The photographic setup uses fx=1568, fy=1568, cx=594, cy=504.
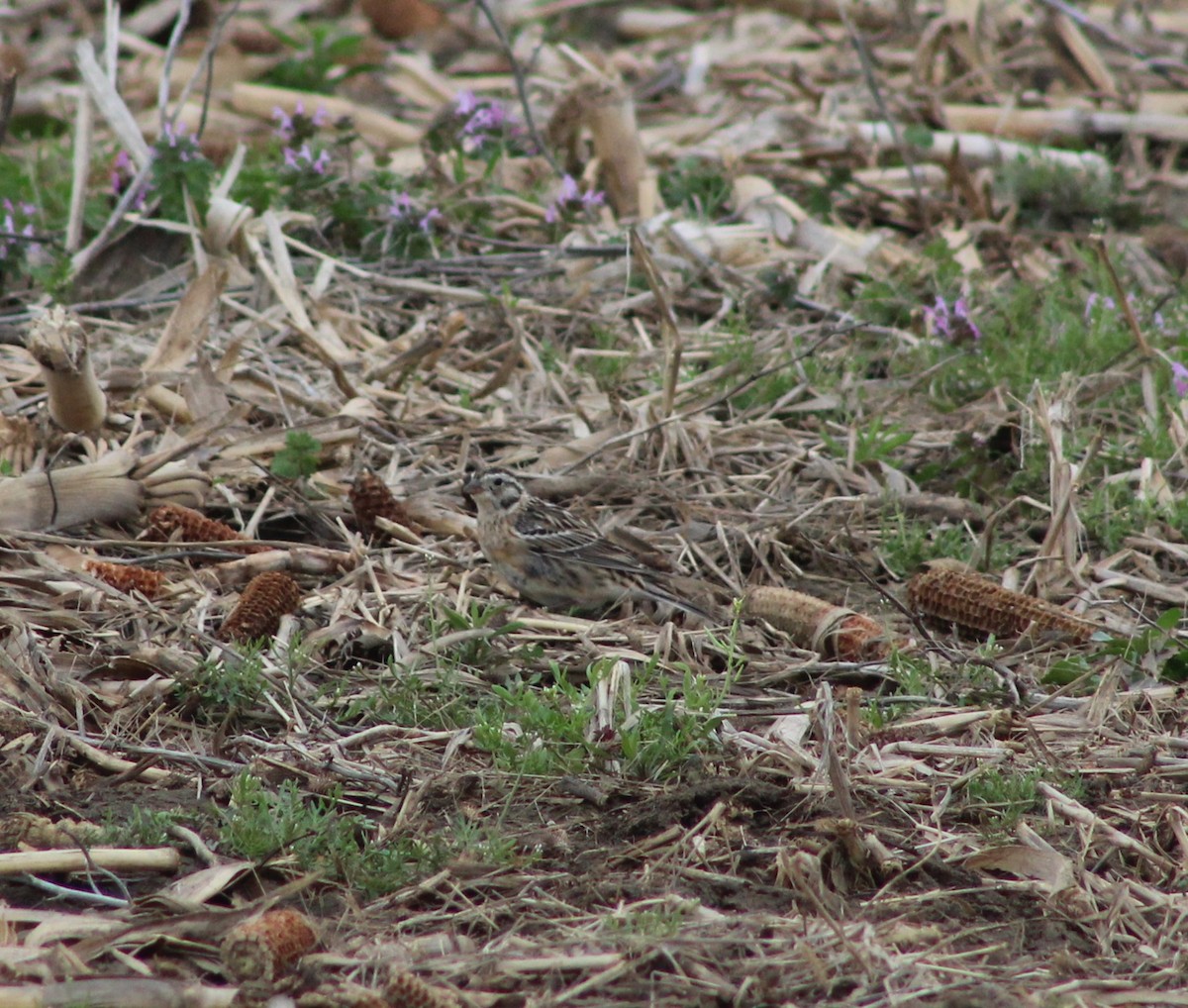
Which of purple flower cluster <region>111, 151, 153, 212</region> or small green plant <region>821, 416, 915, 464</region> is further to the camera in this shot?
purple flower cluster <region>111, 151, 153, 212</region>

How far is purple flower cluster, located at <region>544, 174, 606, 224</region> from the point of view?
8.44 metres

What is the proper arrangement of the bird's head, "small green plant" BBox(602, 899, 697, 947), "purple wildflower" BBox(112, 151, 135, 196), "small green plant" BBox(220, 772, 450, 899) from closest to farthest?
"small green plant" BBox(602, 899, 697, 947)
"small green plant" BBox(220, 772, 450, 899)
the bird's head
"purple wildflower" BBox(112, 151, 135, 196)

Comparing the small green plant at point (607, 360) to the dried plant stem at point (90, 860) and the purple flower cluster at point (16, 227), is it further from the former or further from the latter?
the dried plant stem at point (90, 860)

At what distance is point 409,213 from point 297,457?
2.46 meters

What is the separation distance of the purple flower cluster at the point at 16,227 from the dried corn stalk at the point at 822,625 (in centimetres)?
385

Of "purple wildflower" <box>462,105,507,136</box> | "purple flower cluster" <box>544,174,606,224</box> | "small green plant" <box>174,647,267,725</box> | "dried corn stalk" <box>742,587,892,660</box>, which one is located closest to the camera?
"small green plant" <box>174,647,267,725</box>

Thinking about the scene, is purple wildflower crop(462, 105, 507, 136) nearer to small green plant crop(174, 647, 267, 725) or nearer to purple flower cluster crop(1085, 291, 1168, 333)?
purple flower cluster crop(1085, 291, 1168, 333)

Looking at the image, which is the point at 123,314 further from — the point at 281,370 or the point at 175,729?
the point at 175,729

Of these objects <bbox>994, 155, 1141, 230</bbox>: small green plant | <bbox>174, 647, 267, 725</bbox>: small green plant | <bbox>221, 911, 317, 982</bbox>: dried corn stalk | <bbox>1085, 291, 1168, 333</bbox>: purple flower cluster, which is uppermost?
<bbox>221, 911, 317, 982</bbox>: dried corn stalk

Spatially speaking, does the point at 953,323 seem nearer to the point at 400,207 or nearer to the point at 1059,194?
the point at 1059,194

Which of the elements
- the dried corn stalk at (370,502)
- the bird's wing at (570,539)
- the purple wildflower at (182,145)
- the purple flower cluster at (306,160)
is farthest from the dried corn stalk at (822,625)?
the purple flower cluster at (306,160)

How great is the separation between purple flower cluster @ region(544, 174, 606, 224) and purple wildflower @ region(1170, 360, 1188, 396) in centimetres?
320

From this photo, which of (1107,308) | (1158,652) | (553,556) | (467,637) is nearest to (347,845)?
(467,637)

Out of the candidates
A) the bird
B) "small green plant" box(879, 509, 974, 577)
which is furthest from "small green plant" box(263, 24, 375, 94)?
"small green plant" box(879, 509, 974, 577)
